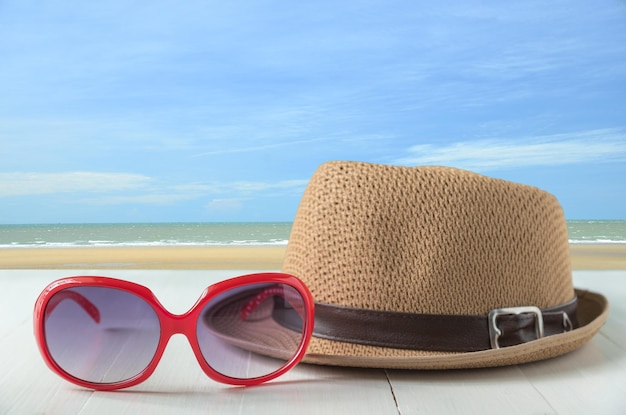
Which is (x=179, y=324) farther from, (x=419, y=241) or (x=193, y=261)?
(x=193, y=261)

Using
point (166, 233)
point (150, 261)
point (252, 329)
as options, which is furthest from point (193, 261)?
point (166, 233)

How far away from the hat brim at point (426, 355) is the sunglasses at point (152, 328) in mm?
66

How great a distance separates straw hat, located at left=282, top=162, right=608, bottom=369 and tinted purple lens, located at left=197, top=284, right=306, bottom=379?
52mm

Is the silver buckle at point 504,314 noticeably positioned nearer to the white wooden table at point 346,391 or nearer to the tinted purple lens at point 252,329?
Result: the white wooden table at point 346,391

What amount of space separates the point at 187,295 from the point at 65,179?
11.6 metres

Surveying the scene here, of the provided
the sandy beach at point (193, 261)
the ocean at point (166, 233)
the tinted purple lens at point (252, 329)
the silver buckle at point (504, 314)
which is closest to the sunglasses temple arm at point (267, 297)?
the tinted purple lens at point (252, 329)

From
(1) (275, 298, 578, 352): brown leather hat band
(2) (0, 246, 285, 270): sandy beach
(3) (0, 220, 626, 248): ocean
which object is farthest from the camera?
(3) (0, 220, 626, 248): ocean

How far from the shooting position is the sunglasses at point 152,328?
0.78 m

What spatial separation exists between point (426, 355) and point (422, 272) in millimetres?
109

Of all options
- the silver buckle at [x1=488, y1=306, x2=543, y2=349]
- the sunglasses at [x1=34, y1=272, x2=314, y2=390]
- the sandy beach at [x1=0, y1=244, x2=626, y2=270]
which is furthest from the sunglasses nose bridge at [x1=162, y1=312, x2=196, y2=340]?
the sandy beach at [x1=0, y1=244, x2=626, y2=270]

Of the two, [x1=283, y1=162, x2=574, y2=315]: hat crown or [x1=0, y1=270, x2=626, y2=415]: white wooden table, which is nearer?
[x1=0, y1=270, x2=626, y2=415]: white wooden table

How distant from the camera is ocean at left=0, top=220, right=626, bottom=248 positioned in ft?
31.1

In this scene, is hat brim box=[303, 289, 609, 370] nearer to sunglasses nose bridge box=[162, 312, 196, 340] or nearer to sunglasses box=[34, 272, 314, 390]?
sunglasses box=[34, 272, 314, 390]

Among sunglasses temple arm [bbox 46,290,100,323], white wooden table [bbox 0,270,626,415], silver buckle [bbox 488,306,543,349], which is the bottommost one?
white wooden table [bbox 0,270,626,415]
